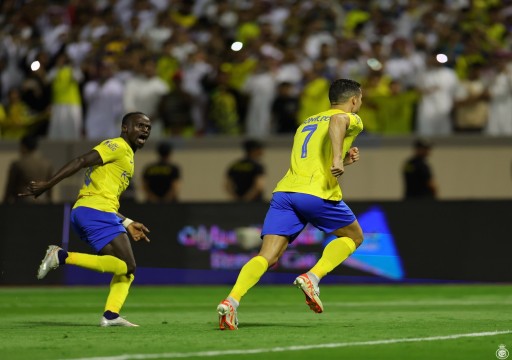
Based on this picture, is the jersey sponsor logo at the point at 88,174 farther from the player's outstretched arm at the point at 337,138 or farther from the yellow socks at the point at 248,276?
the player's outstretched arm at the point at 337,138

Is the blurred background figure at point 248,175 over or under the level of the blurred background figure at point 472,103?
under

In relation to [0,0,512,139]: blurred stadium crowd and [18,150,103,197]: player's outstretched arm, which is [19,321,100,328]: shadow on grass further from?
[0,0,512,139]: blurred stadium crowd

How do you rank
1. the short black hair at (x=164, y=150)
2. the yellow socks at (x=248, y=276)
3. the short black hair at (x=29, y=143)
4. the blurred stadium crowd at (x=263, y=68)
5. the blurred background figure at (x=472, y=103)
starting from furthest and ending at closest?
the blurred stadium crowd at (x=263, y=68)
the blurred background figure at (x=472, y=103)
the short black hair at (x=164, y=150)
the short black hair at (x=29, y=143)
the yellow socks at (x=248, y=276)

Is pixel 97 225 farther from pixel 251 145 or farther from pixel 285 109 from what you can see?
pixel 285 109

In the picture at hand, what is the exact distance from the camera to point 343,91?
10961 mm

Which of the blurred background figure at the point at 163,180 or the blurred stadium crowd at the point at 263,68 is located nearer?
the blurred background figure at the point at 163,180

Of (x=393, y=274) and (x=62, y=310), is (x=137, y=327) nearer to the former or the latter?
(x=62, y=310)

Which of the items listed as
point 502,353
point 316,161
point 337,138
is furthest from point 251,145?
point 502,353

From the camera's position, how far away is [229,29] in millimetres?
23859

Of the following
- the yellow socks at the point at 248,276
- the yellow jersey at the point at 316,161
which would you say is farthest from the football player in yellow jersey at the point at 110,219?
the yellow jersey at the point at 316,161

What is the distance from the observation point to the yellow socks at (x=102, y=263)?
11.4 metres

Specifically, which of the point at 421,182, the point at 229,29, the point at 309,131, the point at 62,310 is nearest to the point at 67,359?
the point at 309,131

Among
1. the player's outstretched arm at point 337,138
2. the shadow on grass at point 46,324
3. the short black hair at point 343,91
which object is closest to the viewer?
the player's outstretched arm at point 337,138

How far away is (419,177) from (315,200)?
10.5 meters
